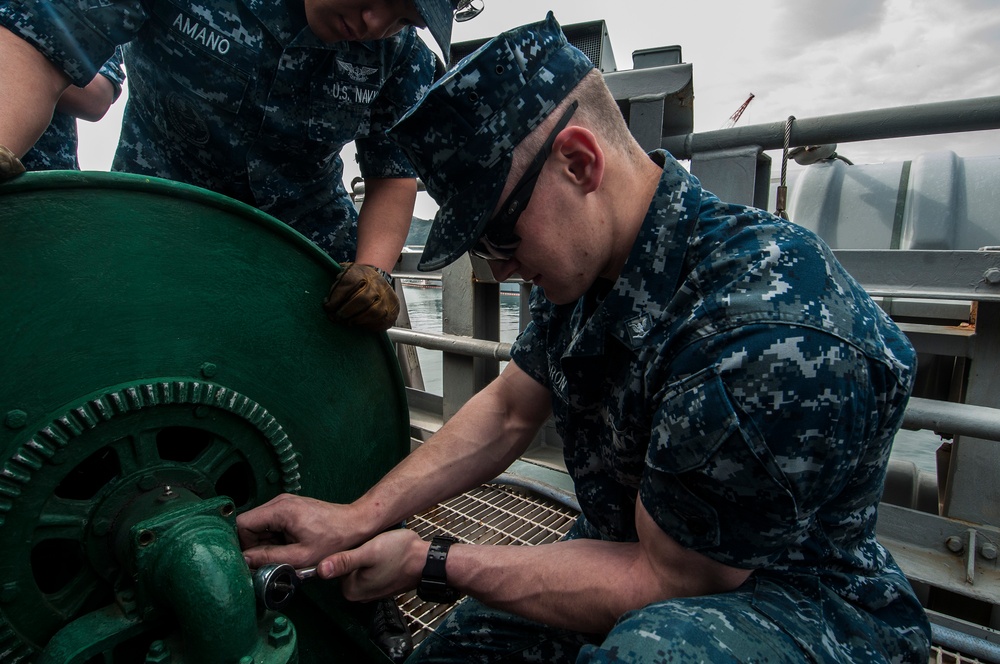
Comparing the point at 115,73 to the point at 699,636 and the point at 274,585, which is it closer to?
the point at 274,585

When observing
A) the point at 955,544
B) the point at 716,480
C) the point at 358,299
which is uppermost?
the point at 358,299

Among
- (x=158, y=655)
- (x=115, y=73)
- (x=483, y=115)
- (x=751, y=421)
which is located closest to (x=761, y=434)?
(x=751, y=421)

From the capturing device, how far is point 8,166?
971 mm

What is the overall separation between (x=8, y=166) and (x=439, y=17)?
101 cm

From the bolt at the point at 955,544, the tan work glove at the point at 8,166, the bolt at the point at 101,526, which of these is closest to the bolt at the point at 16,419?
the bolt at the point at 101,526

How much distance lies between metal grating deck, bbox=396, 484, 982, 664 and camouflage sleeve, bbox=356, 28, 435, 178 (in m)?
1.42

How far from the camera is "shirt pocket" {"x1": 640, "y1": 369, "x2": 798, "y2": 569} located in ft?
3.54

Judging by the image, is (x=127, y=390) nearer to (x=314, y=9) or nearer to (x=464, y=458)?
(x=464, y=458)

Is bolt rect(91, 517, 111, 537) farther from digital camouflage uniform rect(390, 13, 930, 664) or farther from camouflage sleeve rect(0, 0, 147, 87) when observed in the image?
camouflage sleeve rect(0, 0, 147, 87)

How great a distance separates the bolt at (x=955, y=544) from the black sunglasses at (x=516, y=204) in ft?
6.10

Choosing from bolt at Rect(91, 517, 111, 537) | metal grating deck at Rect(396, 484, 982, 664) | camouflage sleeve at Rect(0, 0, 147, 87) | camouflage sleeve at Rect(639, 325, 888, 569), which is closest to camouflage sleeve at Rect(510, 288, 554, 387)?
camouflage sleeve at Rect(639, 325, 888, 569)

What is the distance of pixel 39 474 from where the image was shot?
102 centimetres

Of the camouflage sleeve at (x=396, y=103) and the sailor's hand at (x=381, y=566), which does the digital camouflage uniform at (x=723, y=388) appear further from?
the camouflage sleeve at (x=396, y=103)

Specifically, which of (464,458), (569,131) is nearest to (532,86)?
(569,131)
